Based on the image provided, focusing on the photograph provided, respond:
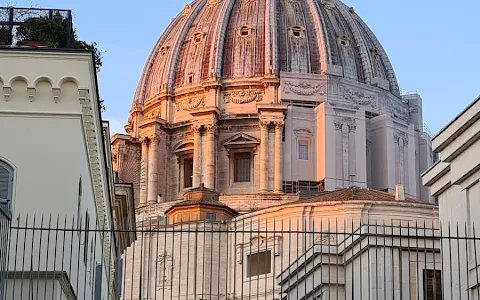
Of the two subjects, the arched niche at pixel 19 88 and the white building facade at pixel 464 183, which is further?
the arched niche at pixel 19 88

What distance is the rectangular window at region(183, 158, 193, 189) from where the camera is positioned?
262 ft

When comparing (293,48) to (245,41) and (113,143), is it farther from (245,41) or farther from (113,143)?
(113,143)

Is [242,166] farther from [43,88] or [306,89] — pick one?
[43,88]

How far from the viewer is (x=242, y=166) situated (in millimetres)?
79750

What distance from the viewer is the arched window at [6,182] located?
20406mm

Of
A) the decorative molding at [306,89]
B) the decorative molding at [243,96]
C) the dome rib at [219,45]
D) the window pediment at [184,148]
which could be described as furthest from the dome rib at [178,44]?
the decorative molding at [306,89]

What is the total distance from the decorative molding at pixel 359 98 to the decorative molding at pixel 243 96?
5.36m

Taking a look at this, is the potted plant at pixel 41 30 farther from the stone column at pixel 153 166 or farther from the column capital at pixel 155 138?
the column capital at pixel 155 138

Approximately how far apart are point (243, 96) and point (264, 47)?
415cm

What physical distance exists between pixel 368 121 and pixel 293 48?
701 centimetres

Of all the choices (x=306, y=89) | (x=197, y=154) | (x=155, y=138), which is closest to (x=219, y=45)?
(x=306, y=89)

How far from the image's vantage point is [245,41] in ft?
275

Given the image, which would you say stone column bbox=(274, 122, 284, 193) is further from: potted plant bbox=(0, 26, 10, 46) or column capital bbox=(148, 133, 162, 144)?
potted plant bbox=(0, 26, 10, 46)

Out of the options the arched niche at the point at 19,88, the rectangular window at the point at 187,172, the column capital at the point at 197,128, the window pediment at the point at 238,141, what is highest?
the column capital at the point at 197,128
